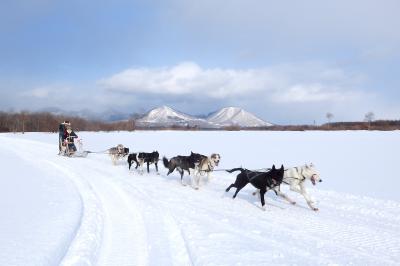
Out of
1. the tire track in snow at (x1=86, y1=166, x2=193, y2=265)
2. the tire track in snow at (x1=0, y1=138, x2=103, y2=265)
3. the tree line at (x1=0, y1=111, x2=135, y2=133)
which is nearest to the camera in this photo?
the tire track in snow at (x1=0, y1=138, x2=103, y2=265)

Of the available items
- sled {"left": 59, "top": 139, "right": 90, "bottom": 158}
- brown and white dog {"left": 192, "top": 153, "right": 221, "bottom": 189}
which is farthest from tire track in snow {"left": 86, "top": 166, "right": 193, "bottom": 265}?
sled {"left": 59, "top": 139, "right": 90, "bottom": 158}

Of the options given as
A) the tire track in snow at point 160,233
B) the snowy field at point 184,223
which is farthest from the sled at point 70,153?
the tire track in snow at point 160,233

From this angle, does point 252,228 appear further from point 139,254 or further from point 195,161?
point 195,161

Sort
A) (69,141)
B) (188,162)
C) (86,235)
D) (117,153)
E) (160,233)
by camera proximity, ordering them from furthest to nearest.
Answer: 1. (69,141)
2. (117,153)
3. (188,162)
4. (160,233)
5. (86,235)

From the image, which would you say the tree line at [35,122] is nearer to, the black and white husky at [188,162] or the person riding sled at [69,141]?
the person riding sled at [69,141]

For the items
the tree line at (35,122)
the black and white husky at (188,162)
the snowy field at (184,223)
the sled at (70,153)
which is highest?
the tree line at (35,122)

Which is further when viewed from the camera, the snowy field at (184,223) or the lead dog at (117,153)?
the lead dog at (117,153)

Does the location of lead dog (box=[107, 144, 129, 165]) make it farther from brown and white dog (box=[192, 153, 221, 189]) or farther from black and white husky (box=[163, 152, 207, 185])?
brown and white dog (box=[192, 153, 221, 189])

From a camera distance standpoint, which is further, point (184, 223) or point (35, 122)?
point (35, 122)

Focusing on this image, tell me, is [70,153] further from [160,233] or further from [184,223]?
[160,233]

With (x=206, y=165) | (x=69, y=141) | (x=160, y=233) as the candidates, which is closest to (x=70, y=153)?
(x=69, y=141)

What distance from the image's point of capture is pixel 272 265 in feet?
14.7

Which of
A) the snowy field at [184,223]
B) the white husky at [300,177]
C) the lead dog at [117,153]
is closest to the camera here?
the snowy field at [184,223]

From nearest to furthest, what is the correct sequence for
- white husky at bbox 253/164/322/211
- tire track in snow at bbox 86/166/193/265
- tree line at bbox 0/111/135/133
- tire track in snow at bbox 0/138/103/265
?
1. tire track in snow at bbox 0/138/103/265
2. tire track in snow at bbox 86/166/193/265
3. white husky at bbox 253/164/322/211
4. tree line at bbox 0/111/135/133
